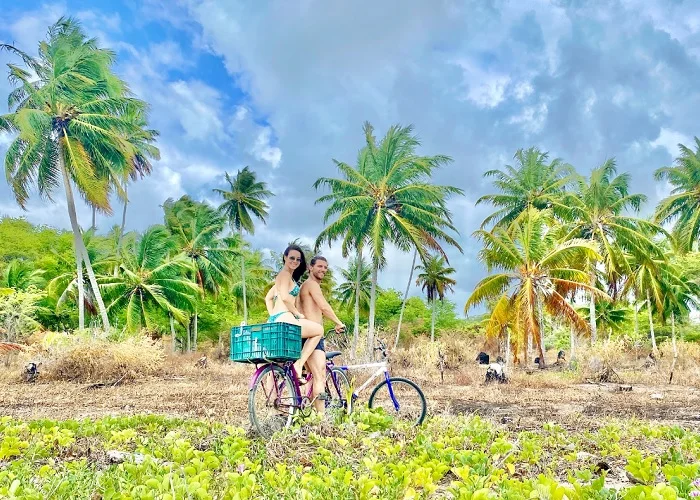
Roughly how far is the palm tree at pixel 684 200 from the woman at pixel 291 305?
2804cm

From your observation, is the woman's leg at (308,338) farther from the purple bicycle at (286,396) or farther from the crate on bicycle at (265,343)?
the crate on bicycle at (265,343)

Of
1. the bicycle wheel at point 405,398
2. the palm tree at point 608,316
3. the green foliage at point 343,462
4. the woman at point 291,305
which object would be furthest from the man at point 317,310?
the palm tree at point 608,316

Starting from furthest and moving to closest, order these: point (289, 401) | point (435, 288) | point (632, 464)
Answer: point (435, 288) → point (289, 401) → point (632, 464)

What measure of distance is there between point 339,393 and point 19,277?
31755 millimetres

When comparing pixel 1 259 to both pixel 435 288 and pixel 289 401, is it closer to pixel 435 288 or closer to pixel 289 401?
pixel 435 288

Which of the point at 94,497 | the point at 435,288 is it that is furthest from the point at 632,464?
the point at 435,288

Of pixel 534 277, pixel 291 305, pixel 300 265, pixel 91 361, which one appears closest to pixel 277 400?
pixel 291 305

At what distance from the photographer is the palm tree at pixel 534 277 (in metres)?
20.4

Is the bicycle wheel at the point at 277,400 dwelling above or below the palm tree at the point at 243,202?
below

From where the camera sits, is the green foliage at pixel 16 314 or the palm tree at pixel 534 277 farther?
the green foliage at pixel 16 314

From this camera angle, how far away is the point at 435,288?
39.8 m

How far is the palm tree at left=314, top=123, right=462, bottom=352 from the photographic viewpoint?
2650 centimetres

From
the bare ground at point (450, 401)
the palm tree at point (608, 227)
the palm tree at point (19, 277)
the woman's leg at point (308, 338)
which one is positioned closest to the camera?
the woman's leg at point (308, 338)

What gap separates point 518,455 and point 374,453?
1102 mm
